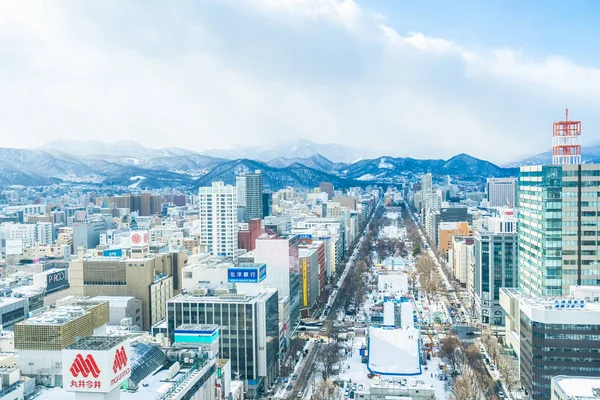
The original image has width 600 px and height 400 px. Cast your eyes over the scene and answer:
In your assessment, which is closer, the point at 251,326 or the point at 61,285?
the point at 251,326

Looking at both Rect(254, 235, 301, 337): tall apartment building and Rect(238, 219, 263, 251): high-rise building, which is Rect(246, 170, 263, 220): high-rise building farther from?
Rect(254, 235, 301, 337): tall apartment building

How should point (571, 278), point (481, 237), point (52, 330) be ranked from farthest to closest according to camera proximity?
1. point (481, 237)
2. point (571, 278)
3. point (52, 330)

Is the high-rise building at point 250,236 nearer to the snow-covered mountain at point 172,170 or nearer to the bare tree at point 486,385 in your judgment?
the bare tree at point 486,385

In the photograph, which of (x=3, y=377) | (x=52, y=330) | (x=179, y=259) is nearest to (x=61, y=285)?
(x=179, y=259)

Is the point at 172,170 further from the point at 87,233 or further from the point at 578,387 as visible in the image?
the point at 578,387

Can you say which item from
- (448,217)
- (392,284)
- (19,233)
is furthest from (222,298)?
(448,217)

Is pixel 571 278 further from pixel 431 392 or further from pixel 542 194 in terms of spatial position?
pixel 431 392
